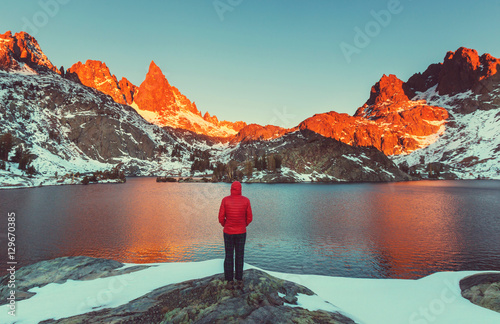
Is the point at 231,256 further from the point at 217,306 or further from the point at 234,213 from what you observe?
the point at 217,306

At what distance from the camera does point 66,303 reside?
11.0 m

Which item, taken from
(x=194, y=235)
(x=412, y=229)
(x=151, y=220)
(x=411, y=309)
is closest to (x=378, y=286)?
(x=411, y=309)

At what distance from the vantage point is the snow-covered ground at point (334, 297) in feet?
33.7

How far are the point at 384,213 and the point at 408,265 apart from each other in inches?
1351

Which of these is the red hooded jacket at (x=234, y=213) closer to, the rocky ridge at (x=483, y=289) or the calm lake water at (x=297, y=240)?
the rocky ridge at (x=483, y=289)
